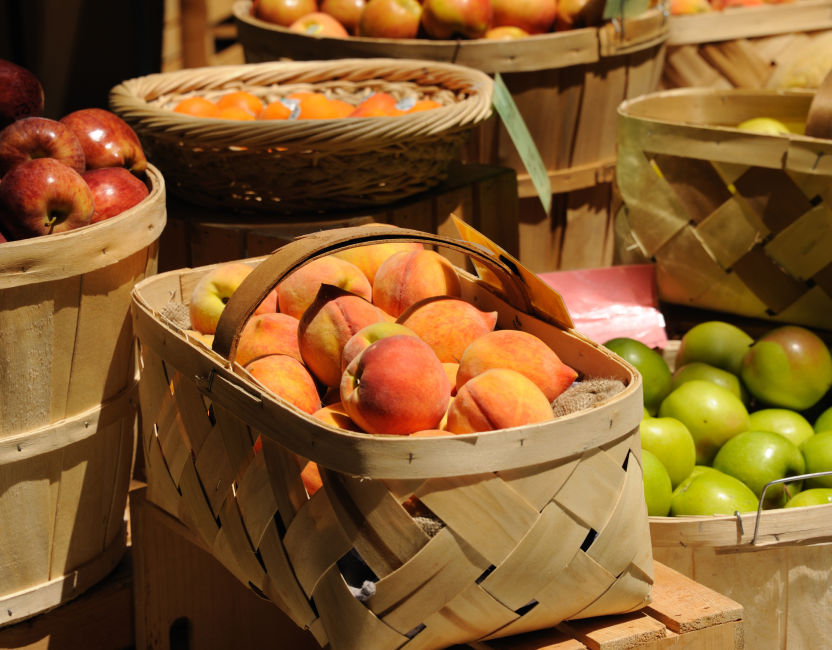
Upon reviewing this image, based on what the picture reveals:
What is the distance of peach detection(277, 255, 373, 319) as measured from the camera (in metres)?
1.10

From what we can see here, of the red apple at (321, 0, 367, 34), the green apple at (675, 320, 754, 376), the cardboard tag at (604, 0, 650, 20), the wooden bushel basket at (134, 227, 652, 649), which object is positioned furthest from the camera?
the red apple at (321, 0, 367, 34)

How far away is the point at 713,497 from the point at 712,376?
0.35m

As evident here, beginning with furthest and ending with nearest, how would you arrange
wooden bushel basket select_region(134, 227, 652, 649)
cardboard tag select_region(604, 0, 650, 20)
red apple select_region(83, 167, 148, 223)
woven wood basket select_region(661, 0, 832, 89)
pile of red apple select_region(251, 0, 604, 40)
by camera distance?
woven wood basket select_region(661, 0, 832, 89) → pile of red apple select_region(251, 0, 604, 40) → cardboard tag select_region(604, 0, 650, 20) → red apple select_region(83, 167, 148, 223) → wooden bushel basket select_region(134, 227, 652, 649)

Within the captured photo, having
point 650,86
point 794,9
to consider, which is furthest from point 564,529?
point 794,9

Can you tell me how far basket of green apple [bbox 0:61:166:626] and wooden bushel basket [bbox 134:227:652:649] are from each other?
20cm

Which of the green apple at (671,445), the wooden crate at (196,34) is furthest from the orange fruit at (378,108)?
the wooden crate at (196,34)

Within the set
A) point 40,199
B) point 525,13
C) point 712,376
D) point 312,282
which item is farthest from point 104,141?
point 525,13

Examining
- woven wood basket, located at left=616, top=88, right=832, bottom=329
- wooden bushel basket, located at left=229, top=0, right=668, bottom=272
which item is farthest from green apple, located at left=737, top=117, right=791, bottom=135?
wooden bushel basket, located at left=229, top=0, right=668, bottom=272

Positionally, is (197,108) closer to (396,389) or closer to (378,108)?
(378,108)

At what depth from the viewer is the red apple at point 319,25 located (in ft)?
7.52

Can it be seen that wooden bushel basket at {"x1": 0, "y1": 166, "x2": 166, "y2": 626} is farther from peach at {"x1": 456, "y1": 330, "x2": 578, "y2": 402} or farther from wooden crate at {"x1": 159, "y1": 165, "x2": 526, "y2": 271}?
peach at {"x1": 456, "y1": 330, "x2": 578, "y2": 402}

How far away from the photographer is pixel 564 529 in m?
0.83

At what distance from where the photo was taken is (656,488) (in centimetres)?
122

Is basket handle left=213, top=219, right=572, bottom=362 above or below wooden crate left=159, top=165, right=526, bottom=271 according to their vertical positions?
above
